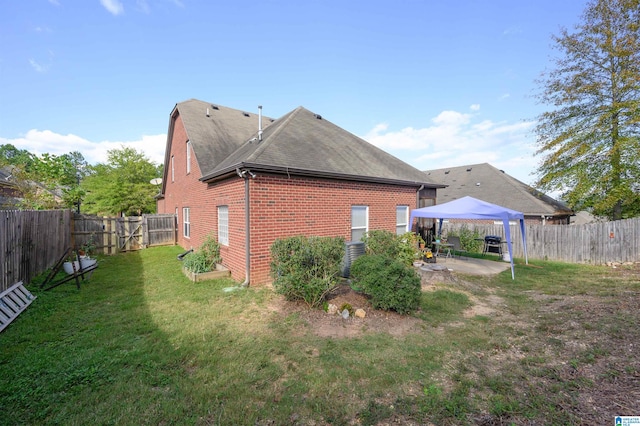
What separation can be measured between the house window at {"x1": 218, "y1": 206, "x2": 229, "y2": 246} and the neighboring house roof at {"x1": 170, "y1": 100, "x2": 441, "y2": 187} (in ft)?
3.81

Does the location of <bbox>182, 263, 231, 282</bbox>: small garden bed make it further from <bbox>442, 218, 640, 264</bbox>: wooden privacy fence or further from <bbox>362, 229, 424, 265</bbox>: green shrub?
<bbox>442, 218, 640, 264</bbox>: wooden privacy fence

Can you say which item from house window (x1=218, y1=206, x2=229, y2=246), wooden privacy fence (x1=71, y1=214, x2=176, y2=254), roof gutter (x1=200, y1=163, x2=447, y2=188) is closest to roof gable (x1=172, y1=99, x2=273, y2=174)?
house window (x1=218, y1=206, x2=229, y2=246)

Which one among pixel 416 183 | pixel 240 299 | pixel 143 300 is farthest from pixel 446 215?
pixel 143 300

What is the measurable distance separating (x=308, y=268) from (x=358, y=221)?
14.8ft

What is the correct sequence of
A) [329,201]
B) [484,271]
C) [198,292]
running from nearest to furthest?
1. [198,292]
2. [329,201]
3. [484,271]

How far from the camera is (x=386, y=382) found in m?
3.13

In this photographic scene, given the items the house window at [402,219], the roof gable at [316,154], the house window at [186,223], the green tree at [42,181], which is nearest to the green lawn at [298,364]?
the roof gable at [316,154]

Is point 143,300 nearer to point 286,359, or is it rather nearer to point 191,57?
point 286,359

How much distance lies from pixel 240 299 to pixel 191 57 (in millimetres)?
10378

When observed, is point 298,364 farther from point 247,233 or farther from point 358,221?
point 358,221

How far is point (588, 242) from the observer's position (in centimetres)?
1177

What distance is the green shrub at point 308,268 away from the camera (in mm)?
5492

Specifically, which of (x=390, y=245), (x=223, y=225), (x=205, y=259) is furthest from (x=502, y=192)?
(x=205, y=259)

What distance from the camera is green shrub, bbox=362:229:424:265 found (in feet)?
26.1
